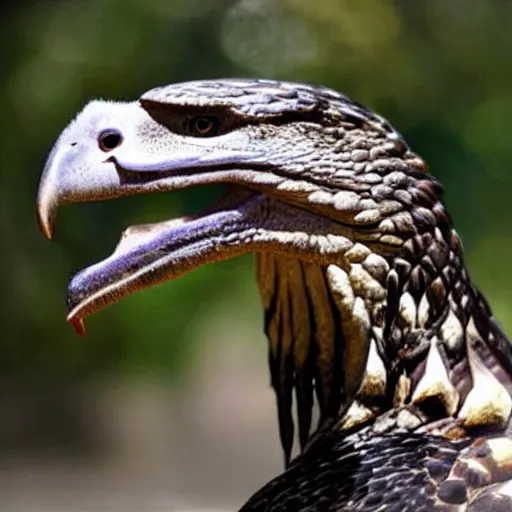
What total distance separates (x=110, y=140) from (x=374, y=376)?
18.1 inches

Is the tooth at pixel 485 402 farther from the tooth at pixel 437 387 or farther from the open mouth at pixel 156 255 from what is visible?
the open mouth at pixel 156 255

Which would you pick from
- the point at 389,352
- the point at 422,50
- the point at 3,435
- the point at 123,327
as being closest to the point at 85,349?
the point at 123,327

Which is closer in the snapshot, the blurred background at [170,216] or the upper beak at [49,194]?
the upper beak at [49,194]

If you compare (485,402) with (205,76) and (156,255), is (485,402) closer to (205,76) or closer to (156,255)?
(156,255)

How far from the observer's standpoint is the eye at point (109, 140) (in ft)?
4.83

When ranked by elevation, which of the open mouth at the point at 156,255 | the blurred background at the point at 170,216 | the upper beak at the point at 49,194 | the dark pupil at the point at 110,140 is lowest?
the open mouth at the point at 156,255

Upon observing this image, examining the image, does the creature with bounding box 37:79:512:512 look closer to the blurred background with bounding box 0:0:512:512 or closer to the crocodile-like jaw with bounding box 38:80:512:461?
the crocodile-like jaw with bounding box 38:80:512:461

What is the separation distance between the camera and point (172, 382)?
19.3ft

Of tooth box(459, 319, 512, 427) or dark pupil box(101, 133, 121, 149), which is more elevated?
dark pupil box(101, 133, 121, 149)

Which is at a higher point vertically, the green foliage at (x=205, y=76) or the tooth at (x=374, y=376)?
the green foliage at (x=205, y=76)

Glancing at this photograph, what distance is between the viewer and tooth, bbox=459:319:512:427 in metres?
1.48

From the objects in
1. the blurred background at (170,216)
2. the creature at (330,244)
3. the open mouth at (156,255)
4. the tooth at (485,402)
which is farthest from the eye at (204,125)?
the blurred background at (170,216)

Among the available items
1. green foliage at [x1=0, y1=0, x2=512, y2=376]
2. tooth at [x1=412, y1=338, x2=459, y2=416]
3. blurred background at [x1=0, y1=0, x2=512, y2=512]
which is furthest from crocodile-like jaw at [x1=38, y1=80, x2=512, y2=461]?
green foliage at [x1=0, y1=0, x2=512, y2=376]

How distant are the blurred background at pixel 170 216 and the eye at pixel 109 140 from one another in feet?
7.63
